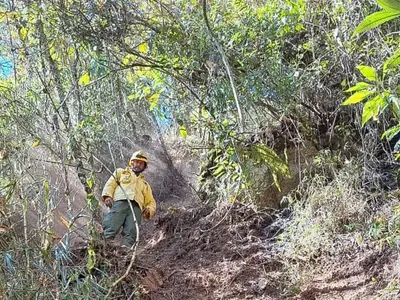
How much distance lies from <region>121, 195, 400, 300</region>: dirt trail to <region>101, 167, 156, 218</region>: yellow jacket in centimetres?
47

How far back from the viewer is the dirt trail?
331 cm

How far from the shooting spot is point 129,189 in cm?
490

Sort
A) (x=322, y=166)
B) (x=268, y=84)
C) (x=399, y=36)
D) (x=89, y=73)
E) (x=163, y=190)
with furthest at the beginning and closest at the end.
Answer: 1. (x=163, y=190)
2. (x=322, y=166)
3. (x=268, y=84)
4. (x=399, y=36)
5. (x=89, y=73)

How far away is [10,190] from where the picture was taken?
2102 millimetres

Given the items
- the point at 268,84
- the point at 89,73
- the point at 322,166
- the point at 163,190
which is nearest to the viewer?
the point at 89,73

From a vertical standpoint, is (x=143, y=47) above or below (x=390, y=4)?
above

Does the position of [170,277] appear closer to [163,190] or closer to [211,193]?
[211,193]

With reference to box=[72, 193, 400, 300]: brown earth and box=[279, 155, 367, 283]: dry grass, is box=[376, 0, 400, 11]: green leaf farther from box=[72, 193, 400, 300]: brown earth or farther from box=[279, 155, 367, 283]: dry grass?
box=[279, 155, 367, 283]: dry grass

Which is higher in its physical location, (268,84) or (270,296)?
(268,84)

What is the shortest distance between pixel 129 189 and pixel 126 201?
0.13m

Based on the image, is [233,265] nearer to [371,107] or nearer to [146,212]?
[146,212]

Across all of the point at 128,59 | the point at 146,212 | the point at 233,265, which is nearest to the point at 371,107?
the point at 233,265

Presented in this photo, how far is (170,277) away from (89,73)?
1.74 meters

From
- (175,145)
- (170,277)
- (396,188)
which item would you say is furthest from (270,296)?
(175,145)
